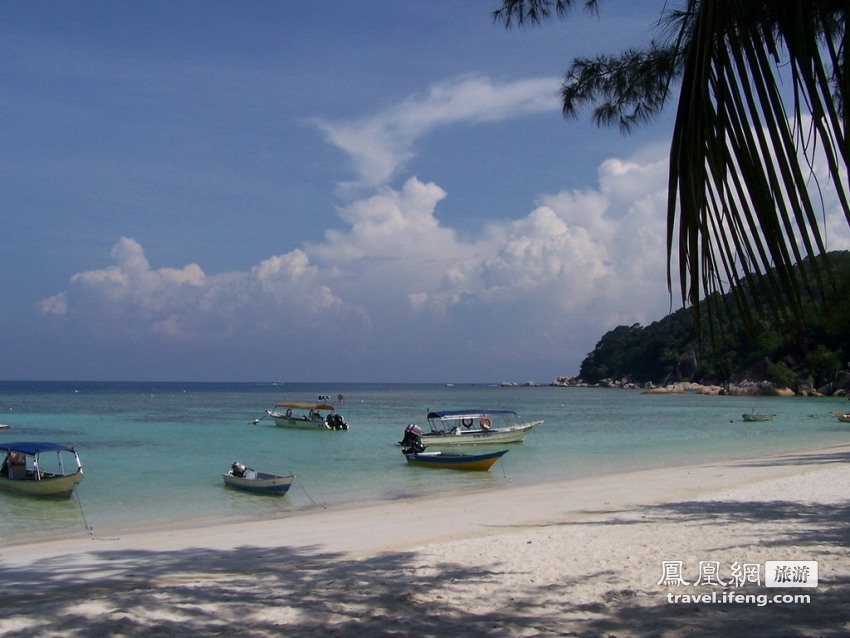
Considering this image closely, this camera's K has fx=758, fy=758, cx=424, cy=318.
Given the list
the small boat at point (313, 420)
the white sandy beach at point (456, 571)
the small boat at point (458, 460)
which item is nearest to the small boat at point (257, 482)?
the white sandy beach at point (456, 571)

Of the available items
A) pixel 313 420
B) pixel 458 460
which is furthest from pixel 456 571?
pixel 313 420

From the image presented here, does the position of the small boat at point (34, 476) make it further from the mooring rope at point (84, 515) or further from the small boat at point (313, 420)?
the small boat at point (313, 420)

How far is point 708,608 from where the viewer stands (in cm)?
561

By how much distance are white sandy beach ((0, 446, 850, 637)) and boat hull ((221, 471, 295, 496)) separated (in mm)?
3603

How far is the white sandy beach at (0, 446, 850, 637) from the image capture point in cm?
551

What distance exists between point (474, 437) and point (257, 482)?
14581 millimetres

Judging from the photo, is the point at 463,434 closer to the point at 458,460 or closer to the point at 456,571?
the point at 458,460

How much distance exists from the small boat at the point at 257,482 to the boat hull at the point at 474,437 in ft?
38.4

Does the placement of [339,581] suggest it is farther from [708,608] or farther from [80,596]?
[708,608]

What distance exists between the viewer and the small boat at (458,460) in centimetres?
2316

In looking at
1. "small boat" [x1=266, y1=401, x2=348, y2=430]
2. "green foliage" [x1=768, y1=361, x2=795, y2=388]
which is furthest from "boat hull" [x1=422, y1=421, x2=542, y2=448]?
"green foliage" [x1=768, y1=361, x2=795, y2=388]

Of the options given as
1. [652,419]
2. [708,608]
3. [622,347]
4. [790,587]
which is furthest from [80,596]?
[622,347]

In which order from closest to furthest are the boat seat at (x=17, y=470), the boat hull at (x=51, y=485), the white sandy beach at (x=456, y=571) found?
the white sandy beach at (x=456, y=571), the boat hull at (x=51, y=485), the boat seat at (x=17, y=470)

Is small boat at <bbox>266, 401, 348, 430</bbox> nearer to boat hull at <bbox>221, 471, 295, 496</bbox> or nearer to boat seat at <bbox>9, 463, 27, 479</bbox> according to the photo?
boat hull at <bbox>221, 471, 295, 496</bbox>
